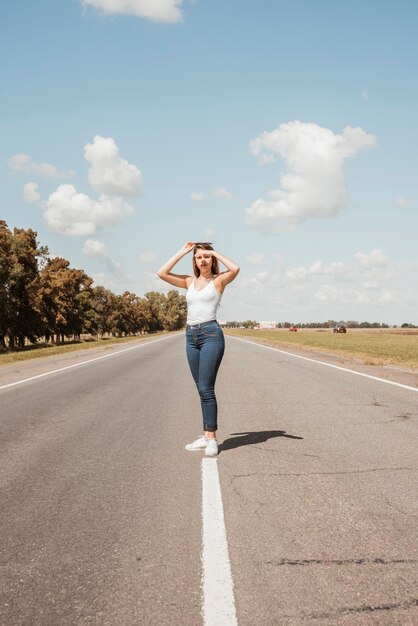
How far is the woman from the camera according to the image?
5176 millimetres

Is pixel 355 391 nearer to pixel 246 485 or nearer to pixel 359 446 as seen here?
pixel 359 446

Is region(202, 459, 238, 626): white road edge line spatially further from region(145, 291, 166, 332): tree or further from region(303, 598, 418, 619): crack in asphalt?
region(145, 291, 166, 332): tree

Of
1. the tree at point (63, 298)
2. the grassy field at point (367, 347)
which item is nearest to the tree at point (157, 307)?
the tree at point (63, 298)

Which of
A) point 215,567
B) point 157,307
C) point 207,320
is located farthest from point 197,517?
point 157,307

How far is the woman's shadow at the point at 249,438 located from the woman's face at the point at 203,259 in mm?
1960

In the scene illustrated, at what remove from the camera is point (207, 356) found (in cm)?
521

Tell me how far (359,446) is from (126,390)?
6.12m

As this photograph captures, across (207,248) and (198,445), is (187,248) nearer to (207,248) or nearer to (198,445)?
(207,248)

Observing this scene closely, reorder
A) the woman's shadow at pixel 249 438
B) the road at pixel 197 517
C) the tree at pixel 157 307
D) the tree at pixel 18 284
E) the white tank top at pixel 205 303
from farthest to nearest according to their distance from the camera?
the tree at pixel 157 307
the tree at pixel 18 284
the woman's shadow at pixel 249 438
the white tank top at pixel 205 303
the road at pixel 197 517

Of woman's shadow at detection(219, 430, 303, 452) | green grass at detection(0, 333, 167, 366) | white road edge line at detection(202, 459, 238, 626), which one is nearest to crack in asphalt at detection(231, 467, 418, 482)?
white road edge line at detection(202, 459, 238, 626)

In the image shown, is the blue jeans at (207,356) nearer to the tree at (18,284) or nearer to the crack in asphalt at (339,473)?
the crack in asphalt at (339,473)

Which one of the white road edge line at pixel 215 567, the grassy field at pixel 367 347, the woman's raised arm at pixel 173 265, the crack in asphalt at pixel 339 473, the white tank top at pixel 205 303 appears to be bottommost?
the grassy field at pixel 367 347

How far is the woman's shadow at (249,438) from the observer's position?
5652mm

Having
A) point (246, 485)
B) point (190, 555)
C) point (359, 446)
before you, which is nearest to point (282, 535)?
point (190, 555)
